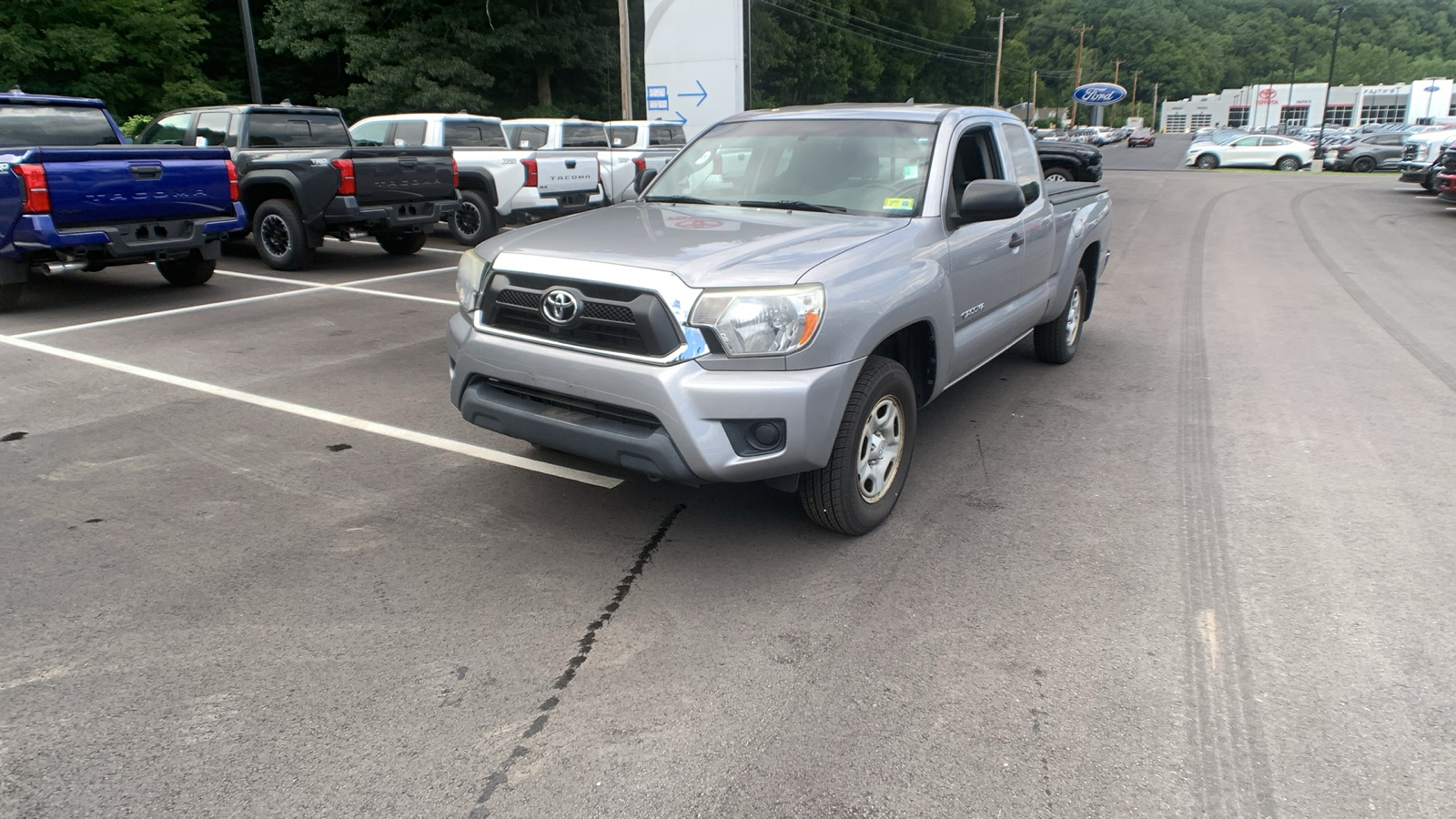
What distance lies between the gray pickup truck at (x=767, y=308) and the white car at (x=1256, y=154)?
38.8m

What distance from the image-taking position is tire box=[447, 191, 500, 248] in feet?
45.9

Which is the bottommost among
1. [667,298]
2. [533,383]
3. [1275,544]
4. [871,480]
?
[1275,544]

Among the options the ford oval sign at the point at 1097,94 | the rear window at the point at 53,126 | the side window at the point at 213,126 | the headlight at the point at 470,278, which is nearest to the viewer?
the headlight at the point at 470,278

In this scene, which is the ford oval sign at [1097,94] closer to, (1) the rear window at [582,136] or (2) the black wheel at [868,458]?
(1) the rear window at [582,136]

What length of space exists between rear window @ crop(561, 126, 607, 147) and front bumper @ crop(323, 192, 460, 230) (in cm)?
434

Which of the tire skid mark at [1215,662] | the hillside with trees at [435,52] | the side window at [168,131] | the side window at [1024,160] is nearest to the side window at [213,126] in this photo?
the side window at [168,131]

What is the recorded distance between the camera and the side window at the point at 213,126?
448 inches

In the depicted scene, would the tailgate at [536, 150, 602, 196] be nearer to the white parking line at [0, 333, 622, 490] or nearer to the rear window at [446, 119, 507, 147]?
the rear window at [446, 119, 507, 147]

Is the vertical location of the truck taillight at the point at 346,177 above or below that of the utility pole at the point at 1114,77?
below

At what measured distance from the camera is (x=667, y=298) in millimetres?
3701

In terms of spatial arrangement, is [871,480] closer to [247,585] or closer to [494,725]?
[494,725]

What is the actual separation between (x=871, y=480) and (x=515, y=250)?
1.81m

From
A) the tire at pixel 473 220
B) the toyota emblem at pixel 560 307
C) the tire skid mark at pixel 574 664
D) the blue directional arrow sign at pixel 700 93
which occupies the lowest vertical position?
the tire skid mark at pixel 574 664

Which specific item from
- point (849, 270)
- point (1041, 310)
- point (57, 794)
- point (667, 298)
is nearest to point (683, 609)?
point (667, 298)
